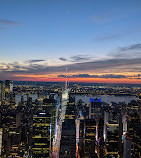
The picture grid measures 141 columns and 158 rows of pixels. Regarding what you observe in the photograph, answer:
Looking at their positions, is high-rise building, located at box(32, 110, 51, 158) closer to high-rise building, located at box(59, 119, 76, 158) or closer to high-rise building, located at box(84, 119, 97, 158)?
high-rise building, located at box(59, 119, 76, 158)

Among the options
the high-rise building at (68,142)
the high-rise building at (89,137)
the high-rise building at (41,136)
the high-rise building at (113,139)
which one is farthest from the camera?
the high-rise building at (89,137)

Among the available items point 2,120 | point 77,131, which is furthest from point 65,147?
point 2,120

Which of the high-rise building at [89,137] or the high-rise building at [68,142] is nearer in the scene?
the high-rise building at [68,142]

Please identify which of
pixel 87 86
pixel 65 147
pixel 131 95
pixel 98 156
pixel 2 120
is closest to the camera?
pixel 98 156

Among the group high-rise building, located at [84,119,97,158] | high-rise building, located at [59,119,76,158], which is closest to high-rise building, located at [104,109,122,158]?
high-rise building, located at [84,119,97,158]

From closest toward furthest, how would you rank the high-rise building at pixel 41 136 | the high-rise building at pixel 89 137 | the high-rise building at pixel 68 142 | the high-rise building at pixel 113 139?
the high-rise building at pixel 41 136 → the high-rise building at pixel 113 139 → the high-rise building at pixel 68 142 → the high-rise building at pixel 89 137

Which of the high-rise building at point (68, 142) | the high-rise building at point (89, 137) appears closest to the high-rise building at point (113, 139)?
the high-rise building at point (89, 137)

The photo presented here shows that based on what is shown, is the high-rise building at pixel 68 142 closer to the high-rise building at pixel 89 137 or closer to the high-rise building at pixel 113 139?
the high-rise building at pixel 89 137

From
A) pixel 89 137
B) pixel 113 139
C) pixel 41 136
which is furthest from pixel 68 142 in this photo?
pixel 113 139

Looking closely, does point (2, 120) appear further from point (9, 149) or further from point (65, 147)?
point (65, 147)

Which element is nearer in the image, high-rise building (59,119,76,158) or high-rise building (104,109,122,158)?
high-rise building (104,109,122,158)

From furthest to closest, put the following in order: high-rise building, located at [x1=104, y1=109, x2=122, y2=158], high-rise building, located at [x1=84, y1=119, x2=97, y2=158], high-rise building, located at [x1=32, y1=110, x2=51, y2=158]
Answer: high-rise building, located at [x1=84, y1=119, x2=97, y2=158] → high-rise building, located at [x1=104, y1=109, x2=122, y2=158] → high-rise building, located at [x1=32, y1=110, x2=51, y2=158]
